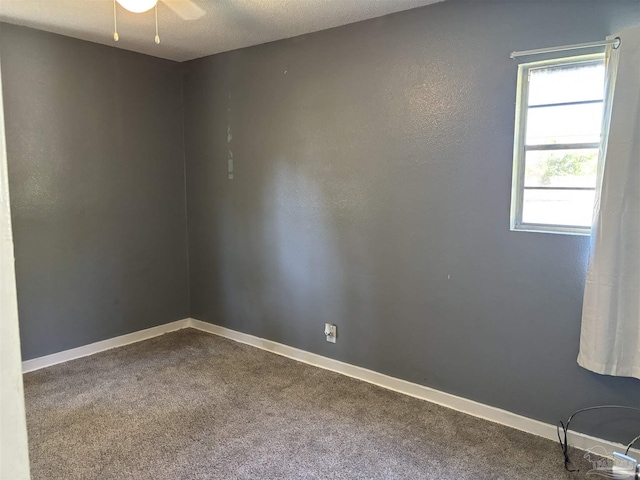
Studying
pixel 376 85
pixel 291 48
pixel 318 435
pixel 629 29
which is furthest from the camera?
pixel 291 48

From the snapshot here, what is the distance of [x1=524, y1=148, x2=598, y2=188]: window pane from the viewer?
2.32 m

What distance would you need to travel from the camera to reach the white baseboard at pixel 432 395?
239 centimetres

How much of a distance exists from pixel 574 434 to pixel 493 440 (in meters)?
0.41

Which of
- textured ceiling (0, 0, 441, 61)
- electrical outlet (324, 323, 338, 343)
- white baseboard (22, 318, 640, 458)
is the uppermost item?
textured ceiling (0, 0, 441, 61)

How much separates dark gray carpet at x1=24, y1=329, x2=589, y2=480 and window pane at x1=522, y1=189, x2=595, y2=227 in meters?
1.18

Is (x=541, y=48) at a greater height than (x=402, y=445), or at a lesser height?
greater

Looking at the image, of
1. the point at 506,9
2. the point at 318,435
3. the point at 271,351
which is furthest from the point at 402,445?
the point at 506,9

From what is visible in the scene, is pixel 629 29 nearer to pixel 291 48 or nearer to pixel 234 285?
pixel 291 48

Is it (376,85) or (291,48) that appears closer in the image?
(376,85)

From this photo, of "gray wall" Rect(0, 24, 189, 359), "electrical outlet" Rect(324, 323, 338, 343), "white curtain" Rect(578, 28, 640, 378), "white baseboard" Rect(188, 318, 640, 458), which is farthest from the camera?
"electrical outlet" Rect(324, 323, 338, 343)

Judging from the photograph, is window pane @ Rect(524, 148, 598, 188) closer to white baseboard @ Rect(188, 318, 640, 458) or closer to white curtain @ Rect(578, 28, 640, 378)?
white curtain @ Rect(578, 28, 640, 378)

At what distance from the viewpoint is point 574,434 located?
241cm

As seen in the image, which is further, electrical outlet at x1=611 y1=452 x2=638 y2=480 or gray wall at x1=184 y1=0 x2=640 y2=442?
gray wall at x1=184 y1=0 x2=640 y2=442

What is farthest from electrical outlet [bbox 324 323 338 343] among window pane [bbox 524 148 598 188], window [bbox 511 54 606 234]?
window pane [bbox 524 148 598 188]
